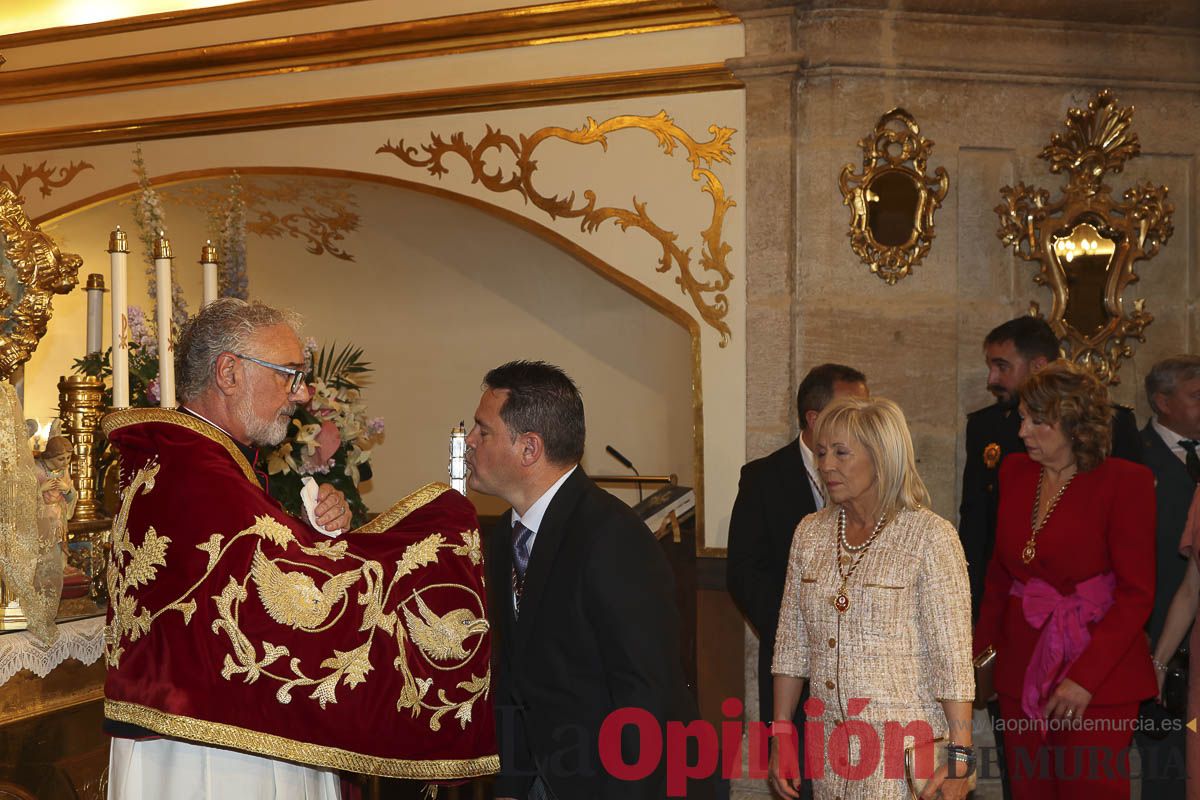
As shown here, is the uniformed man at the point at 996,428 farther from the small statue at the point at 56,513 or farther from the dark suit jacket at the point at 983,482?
the small statue at the point at 56,513

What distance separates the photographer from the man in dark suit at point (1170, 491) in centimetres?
517

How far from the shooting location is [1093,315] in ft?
18.6

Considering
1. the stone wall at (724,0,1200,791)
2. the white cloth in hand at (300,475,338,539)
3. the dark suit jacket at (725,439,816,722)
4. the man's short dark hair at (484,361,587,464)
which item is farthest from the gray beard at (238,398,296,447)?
the stone wall at (724,0,1200,791)

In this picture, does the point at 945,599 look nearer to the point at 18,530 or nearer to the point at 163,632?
the point at 163,632

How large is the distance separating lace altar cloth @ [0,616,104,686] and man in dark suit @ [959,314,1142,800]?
11.0 feet

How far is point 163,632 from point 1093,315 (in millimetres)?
4645

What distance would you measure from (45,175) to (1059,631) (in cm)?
600

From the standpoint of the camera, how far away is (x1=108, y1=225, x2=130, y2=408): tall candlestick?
3.27 meters

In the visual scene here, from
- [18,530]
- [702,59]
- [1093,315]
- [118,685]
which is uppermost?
[702,59]

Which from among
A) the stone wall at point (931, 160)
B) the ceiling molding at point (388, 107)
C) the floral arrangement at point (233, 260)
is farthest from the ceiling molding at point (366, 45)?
the floral arrangement at point (233, 260)

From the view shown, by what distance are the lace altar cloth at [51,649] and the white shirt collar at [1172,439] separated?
4343 millimetres

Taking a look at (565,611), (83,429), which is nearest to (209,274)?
(83,429)

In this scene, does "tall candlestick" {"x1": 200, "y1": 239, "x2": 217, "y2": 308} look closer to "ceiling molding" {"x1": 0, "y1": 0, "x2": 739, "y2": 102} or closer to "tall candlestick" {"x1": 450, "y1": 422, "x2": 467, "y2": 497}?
"tall candlestick" {"x1": 450, "y1": 422, "x2": 467, "y2": 497}

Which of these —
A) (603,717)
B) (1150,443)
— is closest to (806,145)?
(1150,443)
